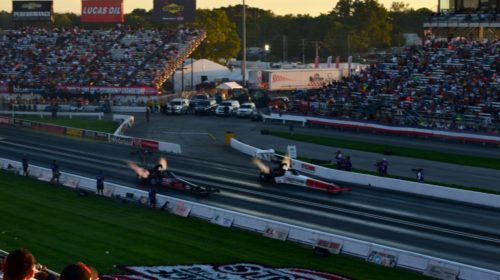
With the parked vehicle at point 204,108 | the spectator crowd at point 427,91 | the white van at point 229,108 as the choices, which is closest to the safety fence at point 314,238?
the spectator crowd at point 427,91

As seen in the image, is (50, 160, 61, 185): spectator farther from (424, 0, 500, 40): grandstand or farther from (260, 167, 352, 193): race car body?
(424, 0, 500, 40): grandstand

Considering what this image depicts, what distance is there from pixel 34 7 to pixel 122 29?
14304mm

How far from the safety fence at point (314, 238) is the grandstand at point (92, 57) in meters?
51.5

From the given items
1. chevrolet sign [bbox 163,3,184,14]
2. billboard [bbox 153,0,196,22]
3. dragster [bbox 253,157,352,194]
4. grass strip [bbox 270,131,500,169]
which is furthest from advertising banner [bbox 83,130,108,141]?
chevrolet sign [bbox 163,3,184,14]

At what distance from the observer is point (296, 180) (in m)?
40.2

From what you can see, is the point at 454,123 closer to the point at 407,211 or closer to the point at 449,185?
the point at 449,185

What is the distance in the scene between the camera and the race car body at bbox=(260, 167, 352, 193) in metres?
38.7

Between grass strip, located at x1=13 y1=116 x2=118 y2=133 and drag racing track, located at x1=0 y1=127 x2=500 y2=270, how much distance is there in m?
17.2

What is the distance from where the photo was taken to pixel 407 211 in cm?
3434

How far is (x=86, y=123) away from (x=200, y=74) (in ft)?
107

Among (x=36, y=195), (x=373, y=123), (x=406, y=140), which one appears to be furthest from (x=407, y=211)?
(x=373, y=123)

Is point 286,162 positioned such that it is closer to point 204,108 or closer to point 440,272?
point 440,272

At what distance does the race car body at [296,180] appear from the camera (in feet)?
127

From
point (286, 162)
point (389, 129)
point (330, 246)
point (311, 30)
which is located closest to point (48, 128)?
point (389, 129)
